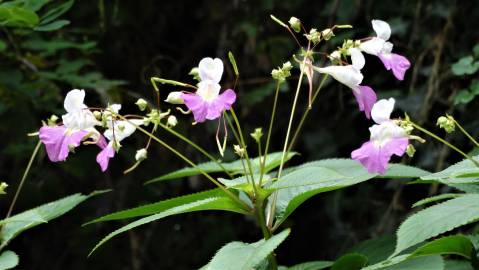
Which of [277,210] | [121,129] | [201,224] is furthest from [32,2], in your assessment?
[201,224]

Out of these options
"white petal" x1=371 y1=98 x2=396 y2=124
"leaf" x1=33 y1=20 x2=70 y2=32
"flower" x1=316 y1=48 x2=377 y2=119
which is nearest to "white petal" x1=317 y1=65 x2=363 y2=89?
"flower" x1=316 y1=48 x2=377 y2=119

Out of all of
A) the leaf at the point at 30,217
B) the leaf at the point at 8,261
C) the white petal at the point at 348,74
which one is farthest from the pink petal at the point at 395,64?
the leaf at the point at 8,261

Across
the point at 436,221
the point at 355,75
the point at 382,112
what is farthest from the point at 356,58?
the point at 436,221

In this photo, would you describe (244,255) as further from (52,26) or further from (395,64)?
(52,26)

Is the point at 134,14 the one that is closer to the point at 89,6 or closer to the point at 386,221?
the point at 89,6

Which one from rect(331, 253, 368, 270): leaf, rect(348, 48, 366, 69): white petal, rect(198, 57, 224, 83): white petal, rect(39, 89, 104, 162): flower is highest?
rect(348, 48, 366, 69): white petal

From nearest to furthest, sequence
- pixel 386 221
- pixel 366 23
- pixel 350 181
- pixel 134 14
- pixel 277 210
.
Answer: pixel 350 181
pixel 277 210
pixel 386 221
pixel 366 23
pixel 134 14

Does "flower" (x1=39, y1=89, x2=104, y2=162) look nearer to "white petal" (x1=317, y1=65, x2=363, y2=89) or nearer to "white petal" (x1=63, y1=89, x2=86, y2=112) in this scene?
"white petal" (x1=63, y1=89, x2=86, y2=112)
